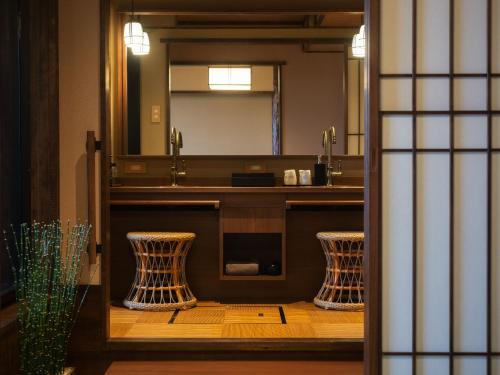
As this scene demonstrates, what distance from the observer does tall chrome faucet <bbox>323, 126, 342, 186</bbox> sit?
4.93 m

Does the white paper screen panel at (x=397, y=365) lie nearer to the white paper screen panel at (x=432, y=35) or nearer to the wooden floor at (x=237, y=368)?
the wooden floor at (x=237, y=368)

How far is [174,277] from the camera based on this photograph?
174 inches

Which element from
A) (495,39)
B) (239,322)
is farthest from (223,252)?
(495,39)

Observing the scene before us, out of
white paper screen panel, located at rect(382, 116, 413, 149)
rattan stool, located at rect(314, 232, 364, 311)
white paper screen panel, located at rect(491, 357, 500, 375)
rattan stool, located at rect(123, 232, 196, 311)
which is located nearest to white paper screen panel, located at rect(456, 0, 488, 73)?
white paper screen panel, located at rect(382, 116, 413, 149)

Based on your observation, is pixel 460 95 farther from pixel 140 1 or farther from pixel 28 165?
pixel 140 1

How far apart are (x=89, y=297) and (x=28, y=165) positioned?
0.82m

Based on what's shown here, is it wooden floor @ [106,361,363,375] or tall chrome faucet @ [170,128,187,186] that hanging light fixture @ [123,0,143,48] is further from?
wooden floor @ [106,361,363,375]

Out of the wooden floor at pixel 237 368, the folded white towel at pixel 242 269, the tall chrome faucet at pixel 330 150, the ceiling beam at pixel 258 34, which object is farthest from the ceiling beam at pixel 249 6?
the wooden floor at pixel 237 368

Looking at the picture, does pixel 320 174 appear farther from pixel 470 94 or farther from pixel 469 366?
pixel 469 366

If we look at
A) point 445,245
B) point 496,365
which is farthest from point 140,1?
point 496,365

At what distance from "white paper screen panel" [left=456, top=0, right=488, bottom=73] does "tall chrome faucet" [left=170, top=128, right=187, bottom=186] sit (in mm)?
2819

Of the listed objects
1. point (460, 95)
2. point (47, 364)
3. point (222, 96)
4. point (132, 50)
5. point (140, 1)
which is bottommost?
point (47, 364)

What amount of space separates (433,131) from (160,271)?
8.07ft

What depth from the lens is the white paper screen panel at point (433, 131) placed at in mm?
2555
